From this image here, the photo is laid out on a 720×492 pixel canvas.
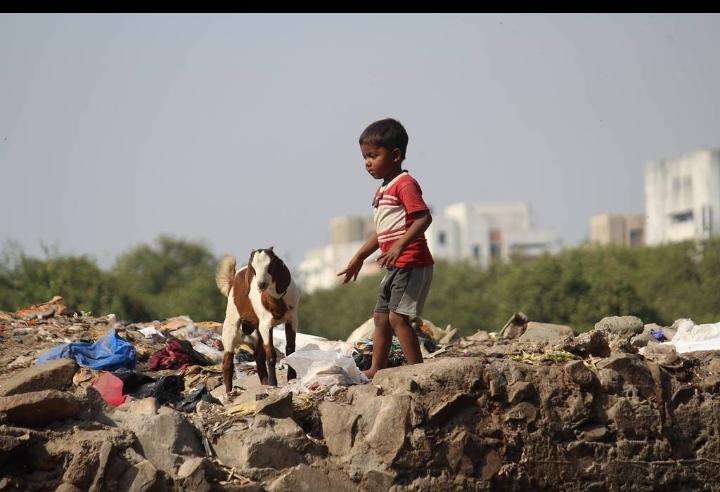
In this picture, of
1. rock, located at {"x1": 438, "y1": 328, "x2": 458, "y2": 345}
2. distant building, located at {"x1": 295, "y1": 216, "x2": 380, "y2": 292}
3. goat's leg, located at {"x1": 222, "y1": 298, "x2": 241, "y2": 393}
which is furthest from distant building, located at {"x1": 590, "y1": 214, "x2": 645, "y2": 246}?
goat's leg, located at {"x1": 222, "y1": 298, "x2": 241, "y2": 393}

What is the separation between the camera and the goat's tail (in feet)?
32.1

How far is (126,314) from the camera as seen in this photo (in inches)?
1481

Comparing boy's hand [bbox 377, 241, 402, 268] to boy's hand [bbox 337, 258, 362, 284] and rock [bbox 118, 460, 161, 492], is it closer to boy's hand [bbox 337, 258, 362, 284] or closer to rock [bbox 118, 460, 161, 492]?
boy's hand [bbox 337, 258, 362, 284]

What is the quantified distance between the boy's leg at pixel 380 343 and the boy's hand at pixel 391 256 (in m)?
0.35

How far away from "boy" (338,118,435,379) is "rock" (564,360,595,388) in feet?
3.11

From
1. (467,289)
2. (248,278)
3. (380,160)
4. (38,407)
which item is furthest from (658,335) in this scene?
(467,289)

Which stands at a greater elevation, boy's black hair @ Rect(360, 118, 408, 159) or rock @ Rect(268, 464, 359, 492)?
boy's black hair @ Rect(360, 118, 408, 159)

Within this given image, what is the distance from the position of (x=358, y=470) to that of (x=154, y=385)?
202 cm

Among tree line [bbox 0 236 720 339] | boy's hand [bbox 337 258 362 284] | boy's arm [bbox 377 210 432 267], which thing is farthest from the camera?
tree line [bbox 0 236 720 339]

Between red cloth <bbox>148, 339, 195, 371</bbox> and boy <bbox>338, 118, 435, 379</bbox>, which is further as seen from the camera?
red cloth <bbox>148, 339, 195, 371</bbox>

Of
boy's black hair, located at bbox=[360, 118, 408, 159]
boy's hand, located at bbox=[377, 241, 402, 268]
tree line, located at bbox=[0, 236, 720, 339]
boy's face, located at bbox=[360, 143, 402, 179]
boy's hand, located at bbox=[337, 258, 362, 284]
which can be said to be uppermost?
boy's black hair, located at bbox=[360, 118, 408, 159]

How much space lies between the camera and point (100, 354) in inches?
399

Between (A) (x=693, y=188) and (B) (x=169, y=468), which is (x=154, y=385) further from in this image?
(A) (x=693, y=188)

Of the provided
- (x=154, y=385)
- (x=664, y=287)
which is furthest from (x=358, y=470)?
(x=664, y=287)
